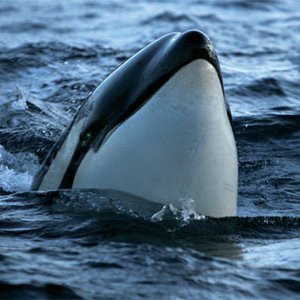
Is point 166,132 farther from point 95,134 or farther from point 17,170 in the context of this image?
point 17,170

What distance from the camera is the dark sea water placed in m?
5.57

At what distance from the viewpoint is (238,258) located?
6.07 metres

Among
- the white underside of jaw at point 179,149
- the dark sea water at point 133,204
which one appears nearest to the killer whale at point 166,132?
the white underside of jaw at point 179,149

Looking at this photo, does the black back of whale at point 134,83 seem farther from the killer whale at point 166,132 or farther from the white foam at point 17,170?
the white foam at point 17,170

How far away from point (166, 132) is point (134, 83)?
0.43 metres

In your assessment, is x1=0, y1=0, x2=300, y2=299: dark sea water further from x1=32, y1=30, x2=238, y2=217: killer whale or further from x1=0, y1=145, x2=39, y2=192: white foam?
x1=32, y1=30, x2=238, y2=217: killer whale

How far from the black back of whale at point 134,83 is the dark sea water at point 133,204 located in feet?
1.30

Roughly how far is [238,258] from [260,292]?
56cm

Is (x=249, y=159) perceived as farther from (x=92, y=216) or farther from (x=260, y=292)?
(x=260, y=292)

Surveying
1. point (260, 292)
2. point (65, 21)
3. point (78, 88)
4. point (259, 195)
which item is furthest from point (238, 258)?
point (65, 21)

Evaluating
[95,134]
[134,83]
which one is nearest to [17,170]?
[95,134]

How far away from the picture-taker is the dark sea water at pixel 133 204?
557cm

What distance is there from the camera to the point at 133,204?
250 inches

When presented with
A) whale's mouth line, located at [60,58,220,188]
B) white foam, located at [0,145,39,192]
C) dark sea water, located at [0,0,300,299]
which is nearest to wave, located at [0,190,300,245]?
dark sea water, located at [0,0,300,299]
